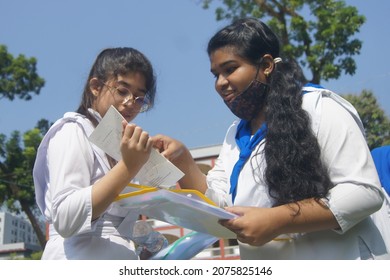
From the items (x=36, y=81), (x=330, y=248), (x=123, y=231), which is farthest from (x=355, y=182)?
(x=36, y=81)

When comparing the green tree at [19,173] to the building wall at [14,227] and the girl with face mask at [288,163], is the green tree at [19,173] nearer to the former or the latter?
the building wall at [14,227]

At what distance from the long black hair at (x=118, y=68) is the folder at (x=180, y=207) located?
46 cm

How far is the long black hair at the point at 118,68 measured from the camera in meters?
1.82

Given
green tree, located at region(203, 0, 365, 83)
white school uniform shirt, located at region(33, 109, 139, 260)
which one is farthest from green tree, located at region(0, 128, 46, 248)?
white school uniform shirt, located at region(33, 109, 139, 260)

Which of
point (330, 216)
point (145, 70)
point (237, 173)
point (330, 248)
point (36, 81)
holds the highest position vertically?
point (36, 81)

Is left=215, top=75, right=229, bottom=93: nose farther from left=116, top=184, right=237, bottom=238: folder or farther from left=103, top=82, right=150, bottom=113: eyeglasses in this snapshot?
left=116, top=184, right=237, bottom=238: folder

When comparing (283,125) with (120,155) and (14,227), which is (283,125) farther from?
(14,227)

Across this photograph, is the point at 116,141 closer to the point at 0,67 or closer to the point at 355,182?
the point at 355,182

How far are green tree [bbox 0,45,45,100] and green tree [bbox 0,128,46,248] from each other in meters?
1.13

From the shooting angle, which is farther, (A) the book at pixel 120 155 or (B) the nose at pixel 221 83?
(B) the nose at pixel 221 83

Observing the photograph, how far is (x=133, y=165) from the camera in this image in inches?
56.7

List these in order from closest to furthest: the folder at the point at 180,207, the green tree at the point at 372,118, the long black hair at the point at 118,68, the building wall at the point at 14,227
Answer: the folder at the point at 180,207
the long black hair at the point at 118,68
the green tree at the point at 372,118
the building wall at the point at 14,227

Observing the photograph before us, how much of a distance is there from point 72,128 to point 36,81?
37.7 ft

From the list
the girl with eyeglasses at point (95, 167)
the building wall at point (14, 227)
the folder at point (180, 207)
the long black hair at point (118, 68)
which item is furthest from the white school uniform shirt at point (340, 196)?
the building wall at point (14, 227)
